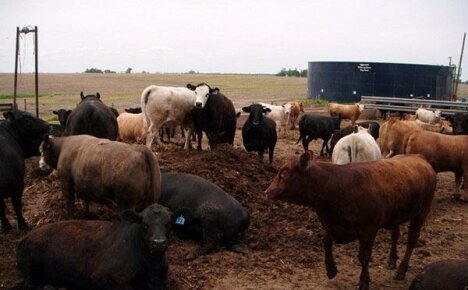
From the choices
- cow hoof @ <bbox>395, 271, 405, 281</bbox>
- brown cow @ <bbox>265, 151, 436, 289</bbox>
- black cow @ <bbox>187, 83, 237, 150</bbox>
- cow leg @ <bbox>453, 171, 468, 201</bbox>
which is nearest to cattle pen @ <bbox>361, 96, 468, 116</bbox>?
cow leg @ <bbox>453, 171, 468, 201</bbox>

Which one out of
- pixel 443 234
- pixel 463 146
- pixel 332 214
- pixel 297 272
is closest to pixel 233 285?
pixel 297 272

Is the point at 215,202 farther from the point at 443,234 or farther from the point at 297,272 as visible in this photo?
the point at 443,234

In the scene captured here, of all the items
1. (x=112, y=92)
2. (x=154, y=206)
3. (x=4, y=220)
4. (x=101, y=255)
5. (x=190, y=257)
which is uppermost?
(x=154, y=206)

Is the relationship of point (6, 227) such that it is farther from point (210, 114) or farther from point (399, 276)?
point (210, 114)

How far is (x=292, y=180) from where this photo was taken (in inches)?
222

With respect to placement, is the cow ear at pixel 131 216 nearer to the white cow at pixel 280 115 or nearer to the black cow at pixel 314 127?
the black cow at pixel 314 127

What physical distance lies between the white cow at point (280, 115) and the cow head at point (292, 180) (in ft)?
48.4

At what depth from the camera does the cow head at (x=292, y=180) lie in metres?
5.62

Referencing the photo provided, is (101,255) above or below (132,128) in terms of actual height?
below

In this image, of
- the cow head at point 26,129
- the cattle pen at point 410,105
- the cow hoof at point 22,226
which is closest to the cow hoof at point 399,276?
the cow hoof at point 22,226

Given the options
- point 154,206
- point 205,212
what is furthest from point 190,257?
point 154,206

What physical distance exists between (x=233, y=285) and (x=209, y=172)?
328cm

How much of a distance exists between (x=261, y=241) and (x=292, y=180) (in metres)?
1.87

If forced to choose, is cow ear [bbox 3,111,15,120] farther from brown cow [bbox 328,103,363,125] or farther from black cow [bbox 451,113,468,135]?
brown cow [bbox 328,103,363,125]
